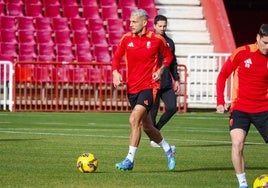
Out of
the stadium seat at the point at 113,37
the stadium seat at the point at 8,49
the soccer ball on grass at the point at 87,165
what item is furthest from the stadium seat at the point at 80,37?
the soccer ball on grass at the point at 87,165

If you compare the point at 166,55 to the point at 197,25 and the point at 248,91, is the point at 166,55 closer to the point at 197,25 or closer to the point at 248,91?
the point at 248,91

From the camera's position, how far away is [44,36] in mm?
31938

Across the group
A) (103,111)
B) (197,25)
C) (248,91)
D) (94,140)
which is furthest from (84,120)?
(248,91)

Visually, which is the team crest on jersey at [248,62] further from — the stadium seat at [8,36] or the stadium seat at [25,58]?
the stadium seat at [8,36]

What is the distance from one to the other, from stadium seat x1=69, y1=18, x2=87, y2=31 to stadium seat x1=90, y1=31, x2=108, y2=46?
1.19ft

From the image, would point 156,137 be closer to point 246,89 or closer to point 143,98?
point 143,98

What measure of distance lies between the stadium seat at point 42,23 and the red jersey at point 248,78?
68.2 ft

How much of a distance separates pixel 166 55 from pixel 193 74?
15.5 m

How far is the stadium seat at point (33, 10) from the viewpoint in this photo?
107 ft

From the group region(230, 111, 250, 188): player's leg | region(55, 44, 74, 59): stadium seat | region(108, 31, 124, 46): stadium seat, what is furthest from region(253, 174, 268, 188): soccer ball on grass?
region(108, 31, 124, 46): stadium seat

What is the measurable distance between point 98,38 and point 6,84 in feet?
14.8

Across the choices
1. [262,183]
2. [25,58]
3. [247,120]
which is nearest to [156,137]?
[247,120]

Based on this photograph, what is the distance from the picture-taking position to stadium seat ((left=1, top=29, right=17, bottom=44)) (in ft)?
103

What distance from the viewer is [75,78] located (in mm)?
29516
